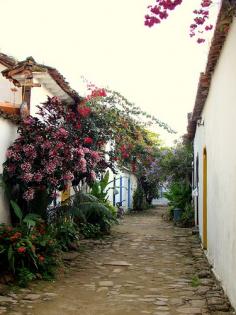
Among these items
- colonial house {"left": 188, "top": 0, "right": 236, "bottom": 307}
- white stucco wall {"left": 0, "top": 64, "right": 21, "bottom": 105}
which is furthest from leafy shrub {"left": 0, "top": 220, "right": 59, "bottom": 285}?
white stucco wall {"left": 0, "top": 64, "right": 21, "bottom": 105}

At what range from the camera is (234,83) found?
520 cm

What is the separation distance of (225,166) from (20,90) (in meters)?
5.90

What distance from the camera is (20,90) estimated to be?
10.2 meters

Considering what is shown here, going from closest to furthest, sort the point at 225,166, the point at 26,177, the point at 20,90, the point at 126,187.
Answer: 1. the point at 225,166
2. the point at 26,177
3. the point at 20,90
4. the point at 126,187

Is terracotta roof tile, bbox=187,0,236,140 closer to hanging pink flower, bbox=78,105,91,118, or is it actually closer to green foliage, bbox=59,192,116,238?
hanging pink flower, bbox=78,105,91,118

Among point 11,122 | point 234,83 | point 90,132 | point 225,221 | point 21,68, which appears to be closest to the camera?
point 234,83

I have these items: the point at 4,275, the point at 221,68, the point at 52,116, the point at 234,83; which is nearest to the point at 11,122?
the point at 52,116

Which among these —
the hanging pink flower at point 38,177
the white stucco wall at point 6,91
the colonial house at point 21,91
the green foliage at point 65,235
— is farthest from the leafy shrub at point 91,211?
the white stucco wall at point 6,91

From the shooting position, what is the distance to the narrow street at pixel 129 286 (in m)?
5.42

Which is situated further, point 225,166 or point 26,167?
point 26,167

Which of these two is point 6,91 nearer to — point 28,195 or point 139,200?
point 28,195

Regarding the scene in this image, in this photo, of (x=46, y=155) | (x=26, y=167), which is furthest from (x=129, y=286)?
(x=46, y=155)

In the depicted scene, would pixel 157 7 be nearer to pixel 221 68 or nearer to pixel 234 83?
pixel 234 83

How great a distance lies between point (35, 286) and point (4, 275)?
47 cm
